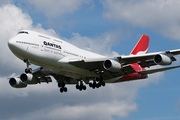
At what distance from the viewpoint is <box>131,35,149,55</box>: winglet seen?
145 ft

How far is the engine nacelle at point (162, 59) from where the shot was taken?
31.1 meters

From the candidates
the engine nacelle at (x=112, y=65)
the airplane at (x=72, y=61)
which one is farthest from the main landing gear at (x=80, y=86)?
the engine nacelle at (x=112, y=65)

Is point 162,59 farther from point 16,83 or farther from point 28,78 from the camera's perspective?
point 16,83

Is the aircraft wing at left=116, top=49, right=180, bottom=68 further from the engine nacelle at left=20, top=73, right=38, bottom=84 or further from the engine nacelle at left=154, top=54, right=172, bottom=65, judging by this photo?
the engine nacelle at left=20, top=73, right=38, bottom=84

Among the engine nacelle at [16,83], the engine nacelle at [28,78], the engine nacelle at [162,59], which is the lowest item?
the engine nacelle at [162,59]

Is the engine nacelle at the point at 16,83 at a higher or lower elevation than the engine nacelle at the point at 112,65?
higher

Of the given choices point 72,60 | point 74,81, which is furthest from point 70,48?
point 74,81

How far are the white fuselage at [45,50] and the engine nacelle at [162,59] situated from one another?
9.36 meters

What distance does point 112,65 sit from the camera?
32.3m

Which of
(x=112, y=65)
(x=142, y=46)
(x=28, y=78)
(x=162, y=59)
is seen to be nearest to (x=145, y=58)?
(x=162, y=59)

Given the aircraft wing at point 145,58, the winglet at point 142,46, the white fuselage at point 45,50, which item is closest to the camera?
the white fuselage at point 45,50

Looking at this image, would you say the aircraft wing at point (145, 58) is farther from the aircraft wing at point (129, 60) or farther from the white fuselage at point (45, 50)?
the white fuselage at point (45, 50)

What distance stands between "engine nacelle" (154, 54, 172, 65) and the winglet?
479 inches

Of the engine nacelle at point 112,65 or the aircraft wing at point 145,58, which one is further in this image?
the engine nacelle at point 112,65
